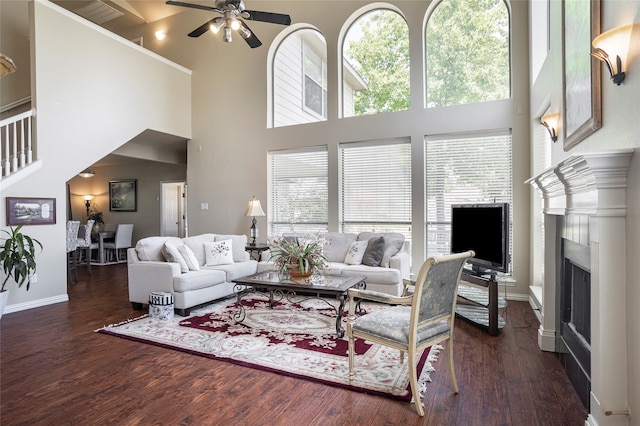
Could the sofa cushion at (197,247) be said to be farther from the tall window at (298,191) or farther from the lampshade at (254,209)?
the tall window at (298,191)

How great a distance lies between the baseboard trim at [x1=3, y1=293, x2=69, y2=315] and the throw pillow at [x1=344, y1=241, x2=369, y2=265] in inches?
157

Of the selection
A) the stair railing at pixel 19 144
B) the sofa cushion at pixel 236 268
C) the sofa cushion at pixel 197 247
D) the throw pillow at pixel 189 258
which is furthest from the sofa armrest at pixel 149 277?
the stair railing at pixel 19 144

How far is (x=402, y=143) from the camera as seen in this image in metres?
5.68

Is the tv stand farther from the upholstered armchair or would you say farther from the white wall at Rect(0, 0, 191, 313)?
the white wall at Rect(0, 0, 191, 313)

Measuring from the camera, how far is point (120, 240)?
8.67 metres

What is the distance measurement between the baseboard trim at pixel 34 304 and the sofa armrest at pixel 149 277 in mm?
1344

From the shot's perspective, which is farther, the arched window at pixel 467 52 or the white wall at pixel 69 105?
the arched window at pixel 467 52

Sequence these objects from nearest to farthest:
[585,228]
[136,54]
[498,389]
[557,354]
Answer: [585,228] → [498,389] → [557,354] → [136,54]

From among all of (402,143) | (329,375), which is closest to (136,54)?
(402,143)

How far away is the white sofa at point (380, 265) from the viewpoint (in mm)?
4559

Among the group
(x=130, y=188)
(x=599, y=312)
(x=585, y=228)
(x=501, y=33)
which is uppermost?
(x=501, y=33)

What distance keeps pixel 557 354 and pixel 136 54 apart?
7285 mm

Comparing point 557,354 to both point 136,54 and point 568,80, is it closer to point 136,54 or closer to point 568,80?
point 568,80

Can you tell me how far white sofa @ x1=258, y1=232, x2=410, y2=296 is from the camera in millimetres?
4559
